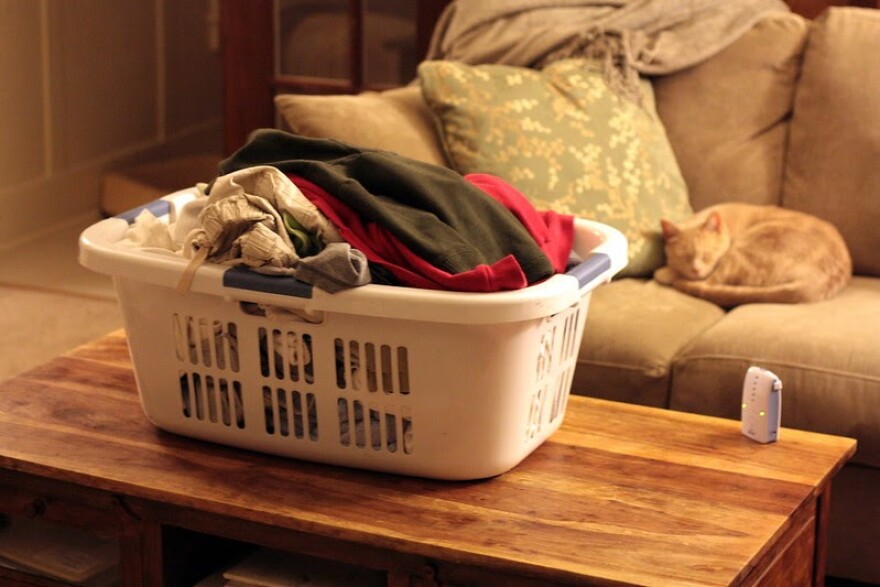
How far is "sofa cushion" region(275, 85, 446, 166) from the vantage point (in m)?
2.47

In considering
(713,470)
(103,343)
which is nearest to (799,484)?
(713,470)

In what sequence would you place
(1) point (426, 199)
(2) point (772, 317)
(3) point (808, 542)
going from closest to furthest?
1. (1) point (426, 199)
2. (3) point (808, 542)
3. (2) point (772, 317)

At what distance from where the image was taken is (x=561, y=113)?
8.37 ft

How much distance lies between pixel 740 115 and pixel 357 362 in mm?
1382

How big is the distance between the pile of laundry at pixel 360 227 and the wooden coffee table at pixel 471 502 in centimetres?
25

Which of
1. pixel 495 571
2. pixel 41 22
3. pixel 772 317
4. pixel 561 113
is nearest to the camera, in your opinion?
pixel 495 571

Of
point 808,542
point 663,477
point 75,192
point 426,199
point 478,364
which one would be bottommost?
point 75,192

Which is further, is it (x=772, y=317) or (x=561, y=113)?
Answer: (x=561, y=113)

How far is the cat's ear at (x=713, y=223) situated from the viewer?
8.03 feet

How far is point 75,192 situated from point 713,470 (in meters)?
3.04

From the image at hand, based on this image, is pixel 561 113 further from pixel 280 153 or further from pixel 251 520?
pixel 251 520

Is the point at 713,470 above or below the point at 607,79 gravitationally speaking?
below

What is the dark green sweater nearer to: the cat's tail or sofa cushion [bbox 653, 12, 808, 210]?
the cat's tail

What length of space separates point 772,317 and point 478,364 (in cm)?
92
